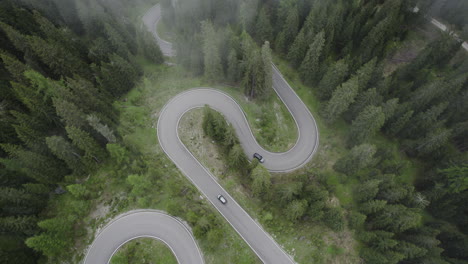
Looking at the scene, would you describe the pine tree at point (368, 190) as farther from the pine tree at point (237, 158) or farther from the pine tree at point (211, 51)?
the pine tree at point (211, 51)

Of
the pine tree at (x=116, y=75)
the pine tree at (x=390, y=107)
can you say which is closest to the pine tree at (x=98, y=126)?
the pine tree at (x=116, y=75)

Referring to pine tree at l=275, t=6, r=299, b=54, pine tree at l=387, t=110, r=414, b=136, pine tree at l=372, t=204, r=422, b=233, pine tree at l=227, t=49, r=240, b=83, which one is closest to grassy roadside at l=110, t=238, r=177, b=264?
pine tree at l=372, t=204, r=422, b=233

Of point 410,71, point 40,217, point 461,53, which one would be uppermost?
point 461,53

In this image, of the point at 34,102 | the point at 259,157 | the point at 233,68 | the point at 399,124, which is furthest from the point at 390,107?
the point at 34,102

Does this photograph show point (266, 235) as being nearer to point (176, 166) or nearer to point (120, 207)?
point (176, 166)

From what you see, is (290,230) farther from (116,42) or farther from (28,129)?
(116,42)

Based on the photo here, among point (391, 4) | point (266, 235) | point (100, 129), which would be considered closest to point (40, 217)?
point (100, 129)
